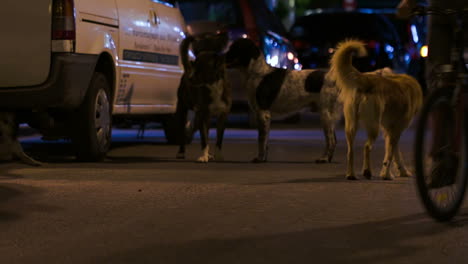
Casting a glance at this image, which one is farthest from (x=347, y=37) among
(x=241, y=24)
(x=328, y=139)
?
(x=328, y=139)

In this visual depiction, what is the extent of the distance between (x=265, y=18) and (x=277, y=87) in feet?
15.1

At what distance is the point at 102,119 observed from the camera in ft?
33.1

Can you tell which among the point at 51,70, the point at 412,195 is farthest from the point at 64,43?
the point at 412,195

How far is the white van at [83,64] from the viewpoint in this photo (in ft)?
29.7

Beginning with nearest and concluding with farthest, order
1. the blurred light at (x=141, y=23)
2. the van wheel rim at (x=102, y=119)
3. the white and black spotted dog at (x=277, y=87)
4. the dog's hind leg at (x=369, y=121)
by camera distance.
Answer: the dog's hind leg at (x=369, y=121) → the van wheel rim at (x=102, y=119) → the white and black spotted dog at (x=277, y=87) → the blurred light at (x=141, y=23)

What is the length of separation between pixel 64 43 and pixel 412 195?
11.3ft

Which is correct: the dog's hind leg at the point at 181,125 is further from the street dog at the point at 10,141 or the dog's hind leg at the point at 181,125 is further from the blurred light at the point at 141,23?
the street dog at the point at 10,141

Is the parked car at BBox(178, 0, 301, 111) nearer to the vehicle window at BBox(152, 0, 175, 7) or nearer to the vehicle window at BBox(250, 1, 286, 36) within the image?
the vehicle window at BBox(250, 1, 286, 36)

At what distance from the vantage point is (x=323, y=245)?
539 centimetres

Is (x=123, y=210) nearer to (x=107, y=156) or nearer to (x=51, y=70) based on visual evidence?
(x=51, y=70)

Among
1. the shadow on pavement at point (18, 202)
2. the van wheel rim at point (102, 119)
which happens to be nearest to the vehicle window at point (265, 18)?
the van wheel rim at point (102, 119)

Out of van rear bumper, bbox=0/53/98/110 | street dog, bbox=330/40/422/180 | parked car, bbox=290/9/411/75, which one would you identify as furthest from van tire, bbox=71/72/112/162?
parked car, bbox=290/9/411/75

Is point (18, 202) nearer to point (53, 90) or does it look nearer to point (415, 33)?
point (53, 90)

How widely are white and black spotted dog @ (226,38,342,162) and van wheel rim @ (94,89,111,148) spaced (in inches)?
51.9
